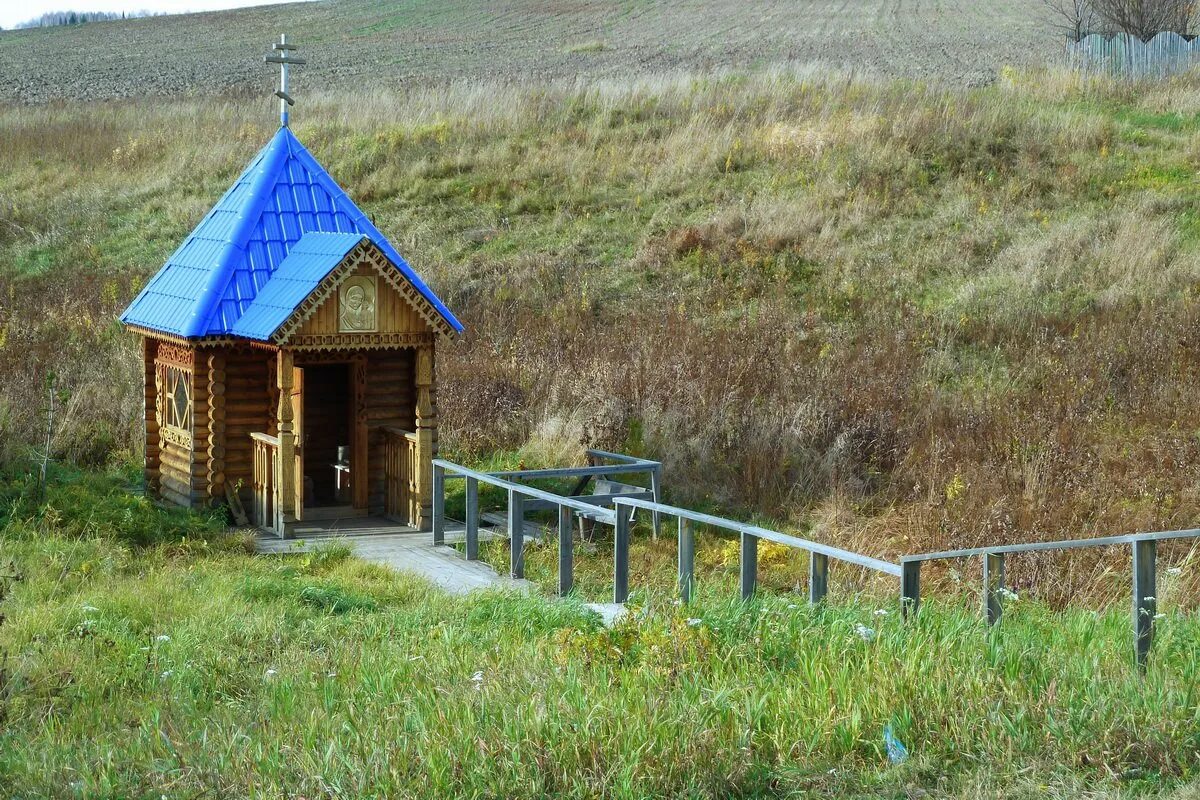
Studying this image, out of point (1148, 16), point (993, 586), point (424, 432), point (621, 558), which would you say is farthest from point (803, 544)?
point (1148, 16)

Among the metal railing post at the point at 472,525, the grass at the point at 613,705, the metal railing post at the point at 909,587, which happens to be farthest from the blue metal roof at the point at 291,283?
the metal railing post at the point at 909,587

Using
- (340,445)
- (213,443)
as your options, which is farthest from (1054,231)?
(213,443)

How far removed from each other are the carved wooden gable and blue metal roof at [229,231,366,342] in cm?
8

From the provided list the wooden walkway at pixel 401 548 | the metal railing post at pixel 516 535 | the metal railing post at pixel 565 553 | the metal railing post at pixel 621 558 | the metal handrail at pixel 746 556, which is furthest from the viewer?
the metal railing post at pixel 516 535

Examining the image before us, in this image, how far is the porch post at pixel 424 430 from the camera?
14.6m

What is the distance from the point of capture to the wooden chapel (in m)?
14.0

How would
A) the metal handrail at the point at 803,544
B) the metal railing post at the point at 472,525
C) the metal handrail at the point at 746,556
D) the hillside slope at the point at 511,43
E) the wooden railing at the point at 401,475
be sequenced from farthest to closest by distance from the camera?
1. the hillside slope at the point at 511,43
2. the wooden railing at the point at 401,475
3. the metal railing post at the point at 472,525
4. the metal handrail at the point at 746,556
5. the metal handrail at the point at 803,544

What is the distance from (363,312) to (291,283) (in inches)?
28.8

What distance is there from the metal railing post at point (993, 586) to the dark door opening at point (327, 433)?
875cm

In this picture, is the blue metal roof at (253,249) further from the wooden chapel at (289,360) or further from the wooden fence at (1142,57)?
the wooden fence at (1142,57)

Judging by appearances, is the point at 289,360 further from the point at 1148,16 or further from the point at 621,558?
the point at 1148,16

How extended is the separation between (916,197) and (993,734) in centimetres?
2164

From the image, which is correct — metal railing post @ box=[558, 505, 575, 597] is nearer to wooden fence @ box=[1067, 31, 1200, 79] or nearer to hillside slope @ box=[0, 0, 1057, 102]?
hillside slope @ box=[0, 0, 1057, 102]

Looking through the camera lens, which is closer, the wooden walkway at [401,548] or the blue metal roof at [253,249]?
the wooden walkway at [401,548]
